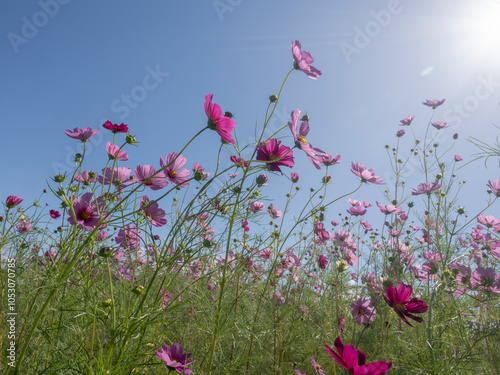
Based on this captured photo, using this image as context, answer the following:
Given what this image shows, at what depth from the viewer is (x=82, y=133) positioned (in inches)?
47.1

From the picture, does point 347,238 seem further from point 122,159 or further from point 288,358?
point 122,159

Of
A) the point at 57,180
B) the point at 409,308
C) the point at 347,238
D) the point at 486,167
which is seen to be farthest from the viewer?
the point at 347,238

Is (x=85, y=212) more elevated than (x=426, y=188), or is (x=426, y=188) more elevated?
(x=426, y=188)

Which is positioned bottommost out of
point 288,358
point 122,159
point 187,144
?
point 288,358

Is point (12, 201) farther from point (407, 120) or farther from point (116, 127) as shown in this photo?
point (407, 120)

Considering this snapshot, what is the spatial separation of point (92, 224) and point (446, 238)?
2.18 meters

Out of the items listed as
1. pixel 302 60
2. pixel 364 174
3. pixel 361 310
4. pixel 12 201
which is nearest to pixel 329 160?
pixel 364 174

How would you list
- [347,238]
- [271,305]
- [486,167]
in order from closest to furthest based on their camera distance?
[486,167], [271,305], [347,238]

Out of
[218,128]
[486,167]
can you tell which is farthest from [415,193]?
[218,128]

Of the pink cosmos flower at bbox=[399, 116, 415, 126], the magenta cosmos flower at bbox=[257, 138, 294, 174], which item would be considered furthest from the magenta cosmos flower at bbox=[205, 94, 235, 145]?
the pink cosmos flower at bbox=[399, 116, 415, 126]

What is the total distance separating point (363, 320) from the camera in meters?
1.83

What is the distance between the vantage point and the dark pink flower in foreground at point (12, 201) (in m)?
1.54

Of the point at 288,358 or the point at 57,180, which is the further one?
the point at 288,358

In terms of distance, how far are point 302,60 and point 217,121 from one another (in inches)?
20.4
